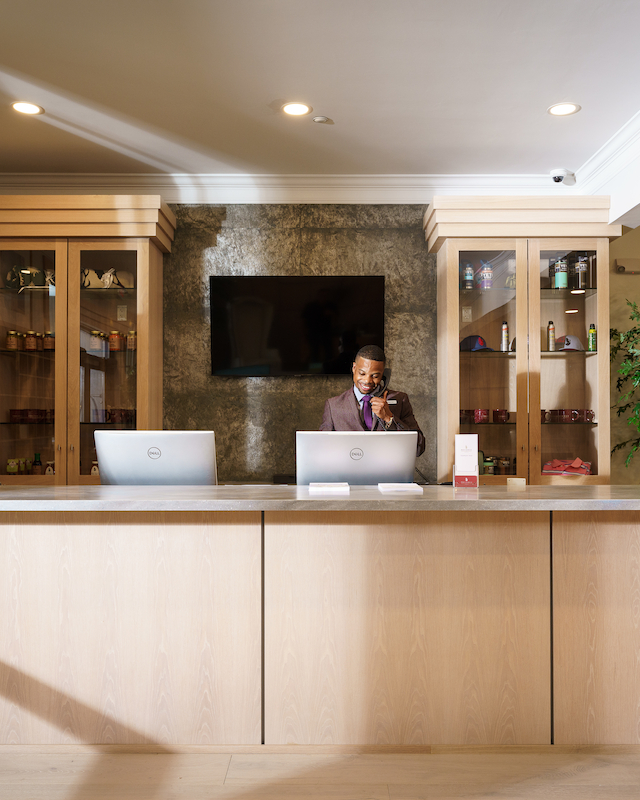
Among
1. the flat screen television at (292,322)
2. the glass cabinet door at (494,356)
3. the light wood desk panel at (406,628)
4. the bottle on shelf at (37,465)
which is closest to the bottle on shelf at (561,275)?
the glass cabinet door at (494,356)

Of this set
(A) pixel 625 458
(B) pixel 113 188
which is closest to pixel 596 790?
(A) pixel 625 458

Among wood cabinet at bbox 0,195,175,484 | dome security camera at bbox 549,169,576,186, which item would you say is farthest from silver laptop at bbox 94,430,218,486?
dome security camera at bbox 549,169,576,186

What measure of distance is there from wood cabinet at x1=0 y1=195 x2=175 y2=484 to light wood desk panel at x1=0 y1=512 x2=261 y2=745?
1857 mm

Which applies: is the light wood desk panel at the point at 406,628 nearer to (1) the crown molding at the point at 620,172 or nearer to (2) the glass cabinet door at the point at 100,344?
(2) the glass cabinet door at the point at 100,344

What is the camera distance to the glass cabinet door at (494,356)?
378cm

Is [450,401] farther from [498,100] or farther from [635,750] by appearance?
[635,750]

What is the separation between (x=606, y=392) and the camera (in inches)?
147

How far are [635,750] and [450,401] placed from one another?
2.17m

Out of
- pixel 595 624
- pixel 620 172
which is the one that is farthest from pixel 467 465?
pixel 620 172

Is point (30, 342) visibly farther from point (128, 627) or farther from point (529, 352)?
point (529, 352)

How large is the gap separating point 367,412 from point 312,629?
1.44 metres

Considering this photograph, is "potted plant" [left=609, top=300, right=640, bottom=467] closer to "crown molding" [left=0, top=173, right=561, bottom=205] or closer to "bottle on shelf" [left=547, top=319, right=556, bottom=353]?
"bottle on shelf" [left=547, top=319, right=556, bottom=353]

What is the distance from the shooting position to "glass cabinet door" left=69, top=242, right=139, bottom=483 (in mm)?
3766

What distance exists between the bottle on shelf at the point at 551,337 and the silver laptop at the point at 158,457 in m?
2.52
